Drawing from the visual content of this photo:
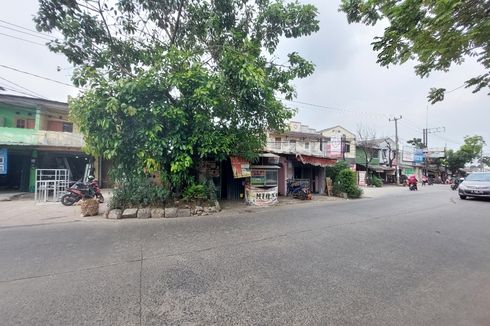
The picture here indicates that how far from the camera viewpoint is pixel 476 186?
1315 centimetres

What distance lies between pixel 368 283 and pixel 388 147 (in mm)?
39001

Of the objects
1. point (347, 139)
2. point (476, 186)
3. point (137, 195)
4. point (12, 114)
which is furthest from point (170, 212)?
point (347, 139)

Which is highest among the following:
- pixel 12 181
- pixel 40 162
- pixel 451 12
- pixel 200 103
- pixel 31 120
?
pixel 31 120

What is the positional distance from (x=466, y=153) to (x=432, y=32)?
2051 inches

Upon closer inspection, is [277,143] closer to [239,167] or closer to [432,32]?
[239,167]

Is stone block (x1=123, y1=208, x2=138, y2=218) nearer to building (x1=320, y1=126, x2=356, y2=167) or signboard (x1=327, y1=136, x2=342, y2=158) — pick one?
signboard (x1=327, y1=136, x2=342, y2=158)

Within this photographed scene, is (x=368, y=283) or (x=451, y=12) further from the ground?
(x=451, y=12)

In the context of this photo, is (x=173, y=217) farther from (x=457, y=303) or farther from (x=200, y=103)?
(x=457, y=303)

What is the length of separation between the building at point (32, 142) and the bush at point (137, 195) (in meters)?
9.94

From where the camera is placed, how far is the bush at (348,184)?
1532 cm

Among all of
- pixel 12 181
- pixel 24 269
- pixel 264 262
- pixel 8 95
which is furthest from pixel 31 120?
pixel 264 262

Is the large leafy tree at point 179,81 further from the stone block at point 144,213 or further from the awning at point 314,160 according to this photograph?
the awning at point 314,160

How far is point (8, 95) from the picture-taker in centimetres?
1499

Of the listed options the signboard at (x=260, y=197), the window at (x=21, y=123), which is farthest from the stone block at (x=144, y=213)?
the window at (x=21, y=123)
